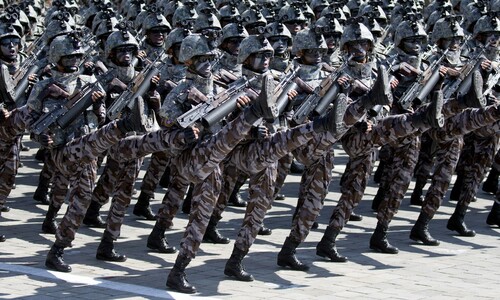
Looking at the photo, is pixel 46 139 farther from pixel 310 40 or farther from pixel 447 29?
pixel 447 29

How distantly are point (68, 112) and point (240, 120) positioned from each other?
6.50 feet

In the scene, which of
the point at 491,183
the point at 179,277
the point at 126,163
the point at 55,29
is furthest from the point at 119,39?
the point at 491,183

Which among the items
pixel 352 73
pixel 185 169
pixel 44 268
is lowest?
pixel 44 268

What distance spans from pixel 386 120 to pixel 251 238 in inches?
78.8

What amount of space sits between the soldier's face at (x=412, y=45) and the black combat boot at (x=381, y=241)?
228cm

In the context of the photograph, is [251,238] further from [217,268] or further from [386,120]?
[386,120]

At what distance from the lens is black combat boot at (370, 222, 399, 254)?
14.7 metres

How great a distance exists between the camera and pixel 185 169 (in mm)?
12633

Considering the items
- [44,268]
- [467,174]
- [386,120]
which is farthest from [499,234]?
[44,268]

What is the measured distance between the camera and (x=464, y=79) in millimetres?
15586

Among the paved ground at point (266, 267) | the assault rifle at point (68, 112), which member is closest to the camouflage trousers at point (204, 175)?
the paved ground at point (266, 267)

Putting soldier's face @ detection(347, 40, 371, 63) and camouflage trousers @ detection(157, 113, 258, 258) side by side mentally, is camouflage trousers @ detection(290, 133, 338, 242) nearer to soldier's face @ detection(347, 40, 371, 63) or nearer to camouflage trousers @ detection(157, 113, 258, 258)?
soldier's face @ detection(347, 40, 371, 63)

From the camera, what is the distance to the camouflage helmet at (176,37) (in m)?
15.3

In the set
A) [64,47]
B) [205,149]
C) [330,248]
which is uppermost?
[64,47]
